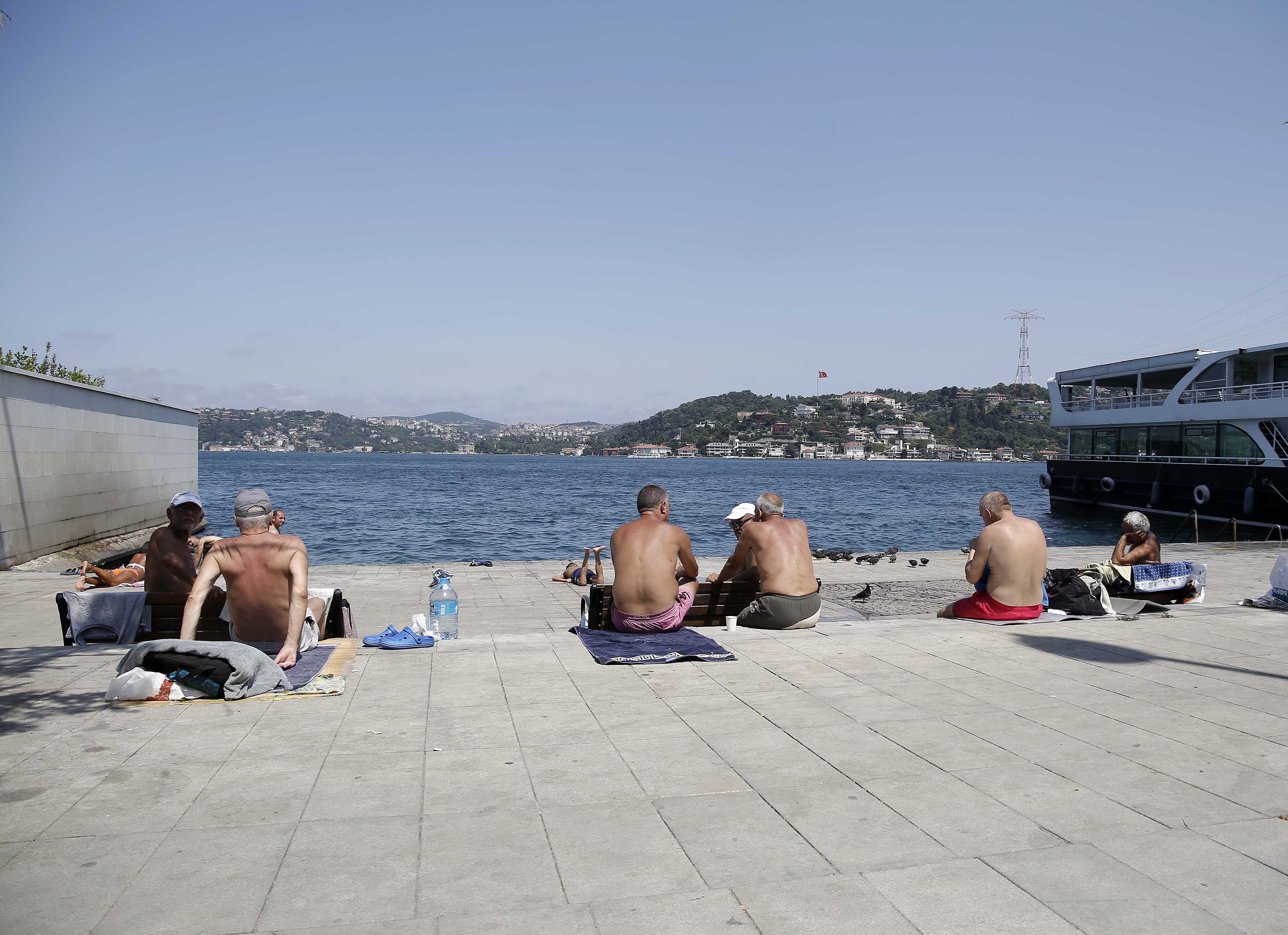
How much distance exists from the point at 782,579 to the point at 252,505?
423 centimetres

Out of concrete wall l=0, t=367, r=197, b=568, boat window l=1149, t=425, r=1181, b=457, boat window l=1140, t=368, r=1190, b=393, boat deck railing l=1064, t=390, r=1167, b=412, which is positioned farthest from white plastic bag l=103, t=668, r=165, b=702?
boat window l=1140, t=368, r=1190, b=393

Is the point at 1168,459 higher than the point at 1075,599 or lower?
higher

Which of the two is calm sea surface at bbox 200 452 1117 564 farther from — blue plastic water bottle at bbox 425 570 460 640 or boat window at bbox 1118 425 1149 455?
blue plastic water bottle at bbox 425 570 460 640

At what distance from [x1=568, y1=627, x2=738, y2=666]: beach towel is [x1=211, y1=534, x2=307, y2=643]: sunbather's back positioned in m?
2.19

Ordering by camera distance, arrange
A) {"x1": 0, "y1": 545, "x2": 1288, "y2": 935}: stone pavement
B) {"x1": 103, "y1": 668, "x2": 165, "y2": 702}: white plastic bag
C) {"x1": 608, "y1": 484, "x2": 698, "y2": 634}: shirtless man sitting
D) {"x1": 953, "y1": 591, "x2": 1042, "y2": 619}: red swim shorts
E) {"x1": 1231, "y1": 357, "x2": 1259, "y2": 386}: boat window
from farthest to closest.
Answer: {"x1": 1231, "y1": 357, "x2": 1259, "y2": 386}: boat window
{"x1": 953, "y1": 591, "x2": 1042, "y2": 619}: red swim shorts
{"x1": 608, "y1": 484, "x2": 698, "y2": 634}: shirtless man sitting
{"x1": 103, "y1": 668, "x2": 165, "y2": 702}: white plastic bag
{"x1": 0, "y1": 545, "x2": 1288, "y2": 935}: stone pavement

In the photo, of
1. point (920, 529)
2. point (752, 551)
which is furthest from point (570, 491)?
point (752, 551)

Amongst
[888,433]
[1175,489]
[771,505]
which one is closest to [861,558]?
[771,505]

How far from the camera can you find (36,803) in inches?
144

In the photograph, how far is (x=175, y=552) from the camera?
25.1ft

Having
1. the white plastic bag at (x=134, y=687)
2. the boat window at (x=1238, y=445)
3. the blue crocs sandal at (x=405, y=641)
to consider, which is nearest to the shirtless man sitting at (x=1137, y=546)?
the blue crocs sandal at (x=405, y=641)

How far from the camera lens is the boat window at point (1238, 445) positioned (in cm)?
3089

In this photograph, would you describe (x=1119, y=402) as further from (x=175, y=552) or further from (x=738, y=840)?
(x=738, y=840)

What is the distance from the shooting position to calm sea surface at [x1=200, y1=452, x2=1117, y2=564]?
31250mm

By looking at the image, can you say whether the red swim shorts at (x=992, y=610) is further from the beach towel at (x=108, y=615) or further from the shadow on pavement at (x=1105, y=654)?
the beach towel at (x=108, y=615)
